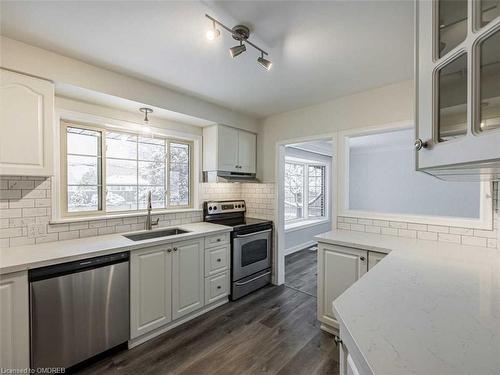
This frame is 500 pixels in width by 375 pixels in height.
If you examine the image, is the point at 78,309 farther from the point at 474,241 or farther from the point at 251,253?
the point at 474,241

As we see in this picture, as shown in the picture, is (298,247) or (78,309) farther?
(298,247)

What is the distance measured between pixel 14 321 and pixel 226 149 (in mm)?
2481

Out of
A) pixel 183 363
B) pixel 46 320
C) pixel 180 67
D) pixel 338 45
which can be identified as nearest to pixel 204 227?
pixel 183 363

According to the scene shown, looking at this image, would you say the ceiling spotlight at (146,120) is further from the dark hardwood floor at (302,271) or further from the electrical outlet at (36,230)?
the dark hardwood floor at (302,271)

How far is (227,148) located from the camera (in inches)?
126

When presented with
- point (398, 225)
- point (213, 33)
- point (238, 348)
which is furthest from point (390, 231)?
point (213, 33)

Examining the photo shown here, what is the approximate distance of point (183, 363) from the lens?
191 cm

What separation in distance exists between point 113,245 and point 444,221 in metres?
2.92

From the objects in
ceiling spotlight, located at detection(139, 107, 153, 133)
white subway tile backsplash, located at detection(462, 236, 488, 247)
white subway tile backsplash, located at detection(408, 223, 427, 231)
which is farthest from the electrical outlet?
white subway tile backsplash, located at detection(462, 236, 488, 247)

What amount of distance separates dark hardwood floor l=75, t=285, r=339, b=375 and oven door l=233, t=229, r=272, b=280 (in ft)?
1.52

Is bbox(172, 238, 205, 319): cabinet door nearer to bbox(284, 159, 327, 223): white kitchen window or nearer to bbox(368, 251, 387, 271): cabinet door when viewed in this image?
bbox(368, 251, 387, 271): cabinet door

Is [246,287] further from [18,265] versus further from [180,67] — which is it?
[180,67]

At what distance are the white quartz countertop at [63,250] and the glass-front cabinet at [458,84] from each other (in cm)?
212

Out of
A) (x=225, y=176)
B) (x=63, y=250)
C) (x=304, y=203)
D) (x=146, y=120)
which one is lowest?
(x=63, y=250)
